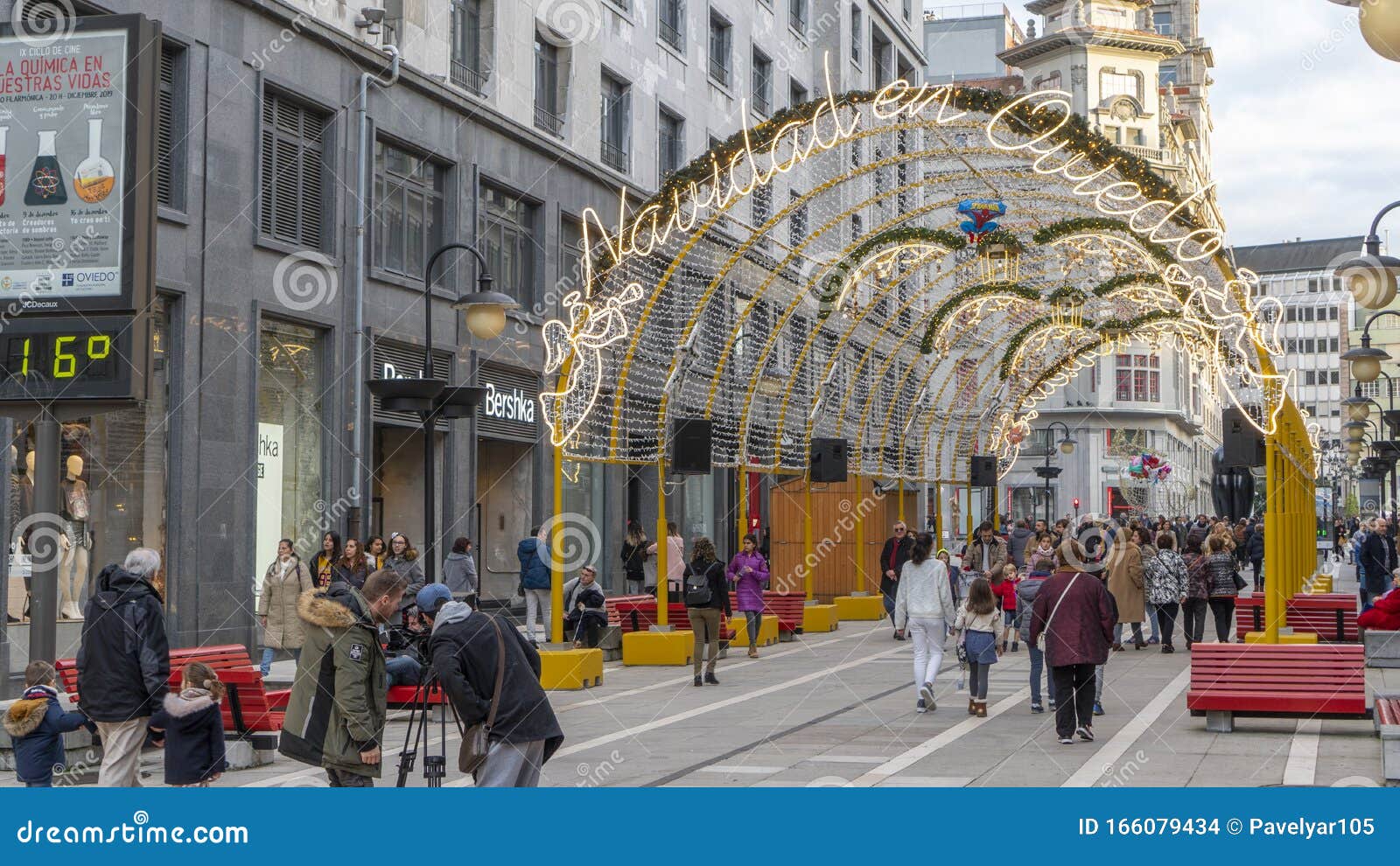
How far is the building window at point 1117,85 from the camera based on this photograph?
89750mm

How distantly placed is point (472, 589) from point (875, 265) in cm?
1020

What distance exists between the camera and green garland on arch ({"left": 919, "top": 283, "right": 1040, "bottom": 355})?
30.3 meters

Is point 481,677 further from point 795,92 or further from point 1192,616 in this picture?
point 795,92

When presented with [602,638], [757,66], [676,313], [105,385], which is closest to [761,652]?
[602,638]

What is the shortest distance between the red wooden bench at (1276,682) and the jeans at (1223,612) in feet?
26.4

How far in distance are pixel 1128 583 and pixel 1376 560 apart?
7.39 meters

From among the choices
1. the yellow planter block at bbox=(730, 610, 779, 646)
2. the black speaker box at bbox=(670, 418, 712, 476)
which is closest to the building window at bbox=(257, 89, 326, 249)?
the black speaker box at bbox=(670, 418, 712, 476)

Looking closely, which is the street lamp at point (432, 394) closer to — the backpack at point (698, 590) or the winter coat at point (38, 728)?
the backpack at point (698, 590)

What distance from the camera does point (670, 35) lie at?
35.3m

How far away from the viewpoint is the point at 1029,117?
19.5m

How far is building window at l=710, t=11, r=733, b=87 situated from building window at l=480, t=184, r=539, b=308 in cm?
956

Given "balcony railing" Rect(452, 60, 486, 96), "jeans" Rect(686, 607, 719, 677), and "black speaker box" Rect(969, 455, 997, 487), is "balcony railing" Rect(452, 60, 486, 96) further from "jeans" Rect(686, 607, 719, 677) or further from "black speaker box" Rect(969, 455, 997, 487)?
"black speaker box" Rect(969, 455, 997, 487)

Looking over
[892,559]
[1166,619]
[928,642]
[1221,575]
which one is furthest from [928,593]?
[892,559]

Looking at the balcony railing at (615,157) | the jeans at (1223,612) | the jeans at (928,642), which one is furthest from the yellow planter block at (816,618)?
the jeans at (928,642)
